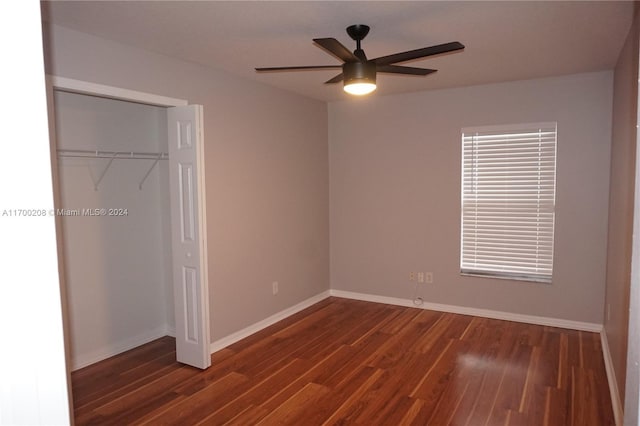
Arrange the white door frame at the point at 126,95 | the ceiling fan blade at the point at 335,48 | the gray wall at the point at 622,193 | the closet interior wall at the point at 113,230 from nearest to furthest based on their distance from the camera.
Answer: the ceiling fan blade at the point at 335,48, the gray wall at the point at 622,193, the white door frame at the point at 126,95, the closet interior wall at the point at 113,230

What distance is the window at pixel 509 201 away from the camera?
4.48 metres

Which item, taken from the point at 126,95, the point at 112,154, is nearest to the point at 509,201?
the point at 126,95

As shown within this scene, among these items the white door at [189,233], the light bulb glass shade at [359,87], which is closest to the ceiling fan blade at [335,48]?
the light bulb glass shade at [359,87]

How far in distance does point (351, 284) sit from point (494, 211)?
207 centimetres

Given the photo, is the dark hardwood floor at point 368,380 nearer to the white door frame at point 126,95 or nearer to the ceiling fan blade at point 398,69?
the white door frame at point 126,95

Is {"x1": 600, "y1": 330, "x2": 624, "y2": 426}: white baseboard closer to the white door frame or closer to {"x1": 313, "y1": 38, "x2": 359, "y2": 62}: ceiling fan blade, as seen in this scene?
{"x1": 313, "y1": 38, "x2": 359, "y2": 62}: ceiling fan blade

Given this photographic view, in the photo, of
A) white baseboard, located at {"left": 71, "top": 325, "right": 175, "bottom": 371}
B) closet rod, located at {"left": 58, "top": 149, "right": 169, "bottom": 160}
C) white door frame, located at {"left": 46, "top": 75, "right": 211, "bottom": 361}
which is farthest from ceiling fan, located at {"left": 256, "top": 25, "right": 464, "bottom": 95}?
white baseboard, located at {"left": 71, "top": 325, "right": 175, "bottom": 371}

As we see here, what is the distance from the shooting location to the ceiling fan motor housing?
267 cm

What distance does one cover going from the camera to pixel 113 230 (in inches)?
156

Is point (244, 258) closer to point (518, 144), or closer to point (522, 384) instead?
point (522, 384)

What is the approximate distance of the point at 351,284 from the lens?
5.72 meters

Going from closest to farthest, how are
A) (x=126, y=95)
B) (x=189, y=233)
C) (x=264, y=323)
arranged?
(x=126, y=95), (x=189, y=233), (x=264, y=323)

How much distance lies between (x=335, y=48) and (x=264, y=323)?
3175 mm

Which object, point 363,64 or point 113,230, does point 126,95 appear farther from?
point 363,64
